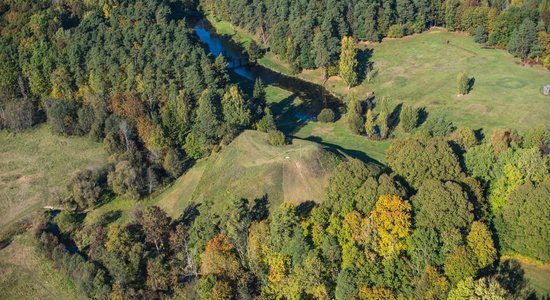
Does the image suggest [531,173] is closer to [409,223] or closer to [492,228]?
[492,228]

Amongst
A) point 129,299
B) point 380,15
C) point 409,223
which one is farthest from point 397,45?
point 129,299

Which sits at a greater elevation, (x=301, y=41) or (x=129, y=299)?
(x=301, y=41)

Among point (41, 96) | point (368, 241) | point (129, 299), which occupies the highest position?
point (41, 96)

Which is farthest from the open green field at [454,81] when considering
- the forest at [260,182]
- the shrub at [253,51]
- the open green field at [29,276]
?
the open green field at [29,276]

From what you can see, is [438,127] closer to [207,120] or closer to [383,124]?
[383,124]

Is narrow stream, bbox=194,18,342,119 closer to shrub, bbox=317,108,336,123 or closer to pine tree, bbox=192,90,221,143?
shrub, bbox=317,108,336,123

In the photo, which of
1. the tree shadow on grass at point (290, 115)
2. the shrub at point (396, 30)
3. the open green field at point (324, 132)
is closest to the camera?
the open green field at point (324, 132)

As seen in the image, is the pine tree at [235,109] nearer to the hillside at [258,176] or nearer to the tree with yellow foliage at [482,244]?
the hillside at [258,176]

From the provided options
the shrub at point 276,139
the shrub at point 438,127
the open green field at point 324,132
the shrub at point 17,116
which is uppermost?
the shrub at point 17,116
